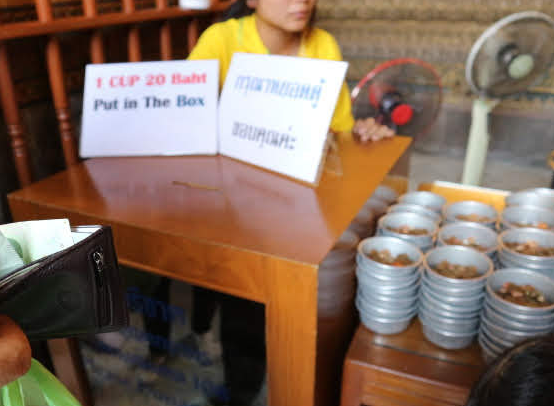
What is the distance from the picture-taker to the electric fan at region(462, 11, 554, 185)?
1823mm

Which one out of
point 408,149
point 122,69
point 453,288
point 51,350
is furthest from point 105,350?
point 408,149

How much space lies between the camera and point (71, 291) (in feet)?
1.57

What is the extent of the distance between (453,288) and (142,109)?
90cm

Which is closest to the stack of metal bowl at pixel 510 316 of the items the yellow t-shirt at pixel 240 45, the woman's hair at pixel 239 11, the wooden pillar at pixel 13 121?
the yellow t-shirt at pixel 240 45

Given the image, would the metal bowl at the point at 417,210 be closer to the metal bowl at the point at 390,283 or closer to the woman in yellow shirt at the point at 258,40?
the metal bowl at the point at 390,283

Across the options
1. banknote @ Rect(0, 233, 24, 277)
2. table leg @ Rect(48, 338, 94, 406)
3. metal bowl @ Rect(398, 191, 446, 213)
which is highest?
banknote @ Rect(0, 233, 24, 277)

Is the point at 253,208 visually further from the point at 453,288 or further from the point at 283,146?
the point at 453,288

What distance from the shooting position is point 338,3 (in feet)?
11.6

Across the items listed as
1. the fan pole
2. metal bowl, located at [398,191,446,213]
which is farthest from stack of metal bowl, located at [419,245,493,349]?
the fan pole

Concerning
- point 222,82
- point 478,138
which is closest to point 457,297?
point 222,82

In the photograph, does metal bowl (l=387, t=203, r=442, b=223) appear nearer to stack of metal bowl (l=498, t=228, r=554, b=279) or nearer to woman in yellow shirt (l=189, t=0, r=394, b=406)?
stack of metal bowl (l=498, t=228, r=554, b=279)

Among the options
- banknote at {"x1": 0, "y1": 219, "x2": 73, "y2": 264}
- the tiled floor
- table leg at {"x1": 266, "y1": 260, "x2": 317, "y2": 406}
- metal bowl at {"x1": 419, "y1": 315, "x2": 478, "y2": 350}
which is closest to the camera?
banknote at {"x1": 0, "y1": 219, "x2": 73, "y2": 264}

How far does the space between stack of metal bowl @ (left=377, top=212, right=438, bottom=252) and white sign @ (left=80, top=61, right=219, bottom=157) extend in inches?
21.2

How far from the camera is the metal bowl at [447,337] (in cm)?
83
